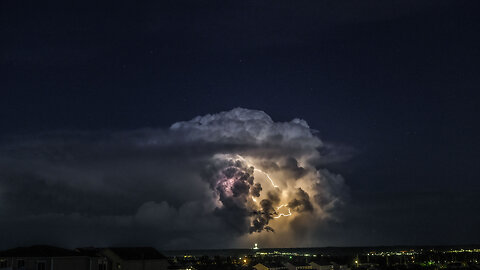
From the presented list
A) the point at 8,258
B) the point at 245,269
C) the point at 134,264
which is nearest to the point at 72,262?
the point at 8,258

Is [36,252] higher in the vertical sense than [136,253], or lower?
higher

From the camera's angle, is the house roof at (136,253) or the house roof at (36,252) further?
the house roof at (136,253)

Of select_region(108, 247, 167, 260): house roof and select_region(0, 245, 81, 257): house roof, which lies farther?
select_region(108, 247, 167, 260): house roof

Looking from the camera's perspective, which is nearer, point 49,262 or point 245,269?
point 49,262

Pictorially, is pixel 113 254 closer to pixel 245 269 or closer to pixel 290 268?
pixel 245 269
